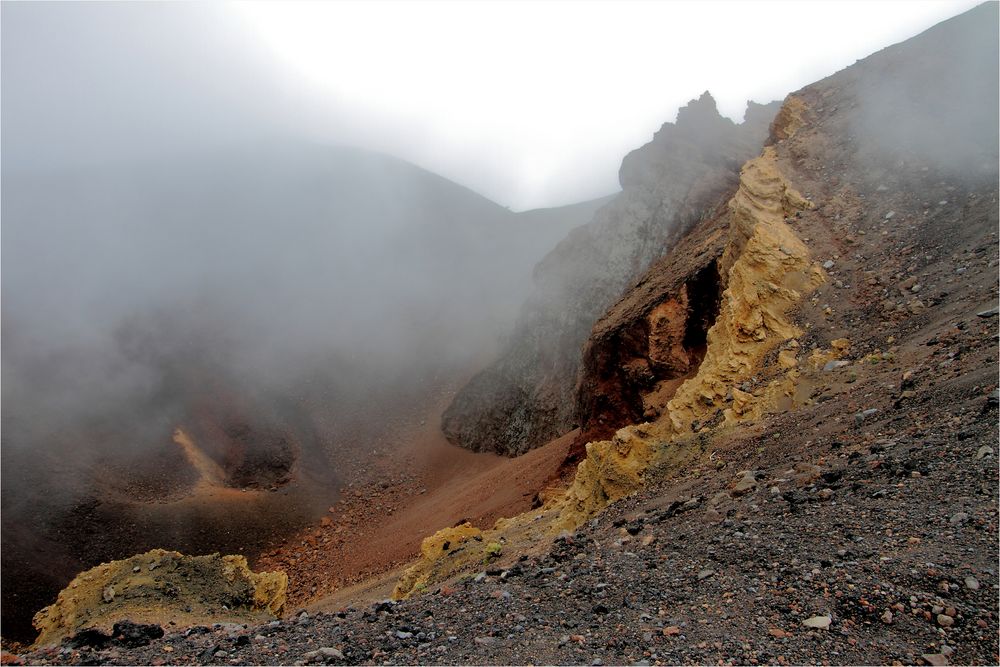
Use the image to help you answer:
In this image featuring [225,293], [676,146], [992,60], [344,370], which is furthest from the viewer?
[225,293]

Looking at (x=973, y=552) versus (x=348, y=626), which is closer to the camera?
(x=973, y=552)

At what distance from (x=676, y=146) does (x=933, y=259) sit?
35265mm

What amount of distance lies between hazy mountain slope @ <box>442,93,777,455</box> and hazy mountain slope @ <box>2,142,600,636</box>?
35.9 feet

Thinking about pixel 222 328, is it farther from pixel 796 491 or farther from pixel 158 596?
pixel 796 491

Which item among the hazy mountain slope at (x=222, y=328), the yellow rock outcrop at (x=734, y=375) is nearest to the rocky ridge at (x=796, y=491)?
the yellow rock outcrop at (x=734, y=375)

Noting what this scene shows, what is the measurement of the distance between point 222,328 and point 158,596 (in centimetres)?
4793

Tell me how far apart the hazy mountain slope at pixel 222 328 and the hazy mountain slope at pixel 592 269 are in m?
10.9

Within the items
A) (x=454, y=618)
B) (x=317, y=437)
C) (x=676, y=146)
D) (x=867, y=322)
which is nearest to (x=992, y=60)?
(x=867, y=322)

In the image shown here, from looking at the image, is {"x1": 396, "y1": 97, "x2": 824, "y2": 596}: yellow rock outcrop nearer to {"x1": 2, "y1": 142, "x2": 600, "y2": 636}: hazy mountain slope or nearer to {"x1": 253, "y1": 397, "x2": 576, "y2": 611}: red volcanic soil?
{"x1": 253, "y1": 397, "x2": 576, "y2": 611}: red volcanic soil

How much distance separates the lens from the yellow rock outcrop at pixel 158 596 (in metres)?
18.4

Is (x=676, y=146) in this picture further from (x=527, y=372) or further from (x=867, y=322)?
(x=867, y=322)

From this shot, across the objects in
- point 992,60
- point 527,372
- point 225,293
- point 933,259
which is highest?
point 225,293

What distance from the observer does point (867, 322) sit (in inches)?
433

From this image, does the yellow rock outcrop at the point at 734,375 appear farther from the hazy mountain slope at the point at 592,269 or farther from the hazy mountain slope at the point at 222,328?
the hazy mountain slope at the point at 222,328
